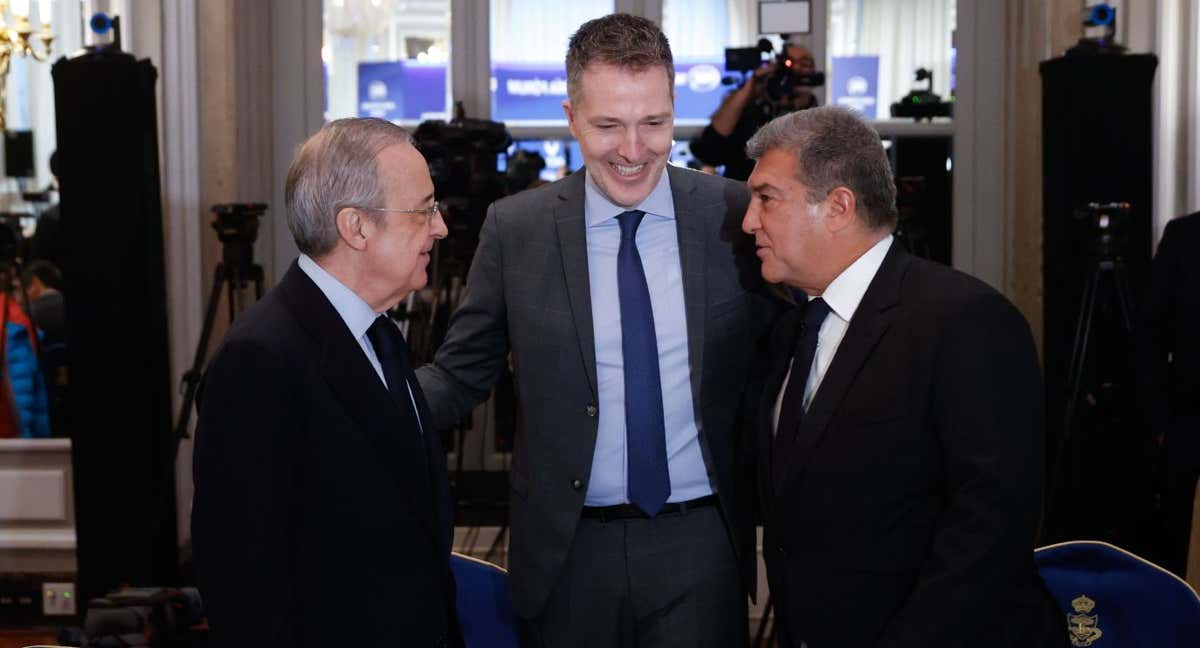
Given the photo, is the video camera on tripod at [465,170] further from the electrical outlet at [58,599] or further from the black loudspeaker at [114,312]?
the electrical outlet at [58,599]

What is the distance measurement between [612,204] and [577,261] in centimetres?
11

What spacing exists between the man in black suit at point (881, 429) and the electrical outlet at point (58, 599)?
358 centimetres

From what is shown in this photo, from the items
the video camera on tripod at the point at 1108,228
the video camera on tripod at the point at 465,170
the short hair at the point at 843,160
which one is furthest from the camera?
the video camera on tripod at the point at 465,170

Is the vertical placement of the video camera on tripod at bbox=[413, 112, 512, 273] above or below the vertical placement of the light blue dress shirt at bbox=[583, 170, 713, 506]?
above

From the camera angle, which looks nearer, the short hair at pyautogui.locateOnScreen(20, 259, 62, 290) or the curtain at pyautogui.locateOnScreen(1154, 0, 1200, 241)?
the curtain at pyautogui.locateOnScreen(1154, 0, 1200, 241)

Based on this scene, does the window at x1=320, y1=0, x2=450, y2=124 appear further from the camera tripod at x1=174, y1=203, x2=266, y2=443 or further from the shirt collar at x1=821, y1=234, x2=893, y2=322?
the shirt collar at x1=821, y1=234, x2=893, y2=322

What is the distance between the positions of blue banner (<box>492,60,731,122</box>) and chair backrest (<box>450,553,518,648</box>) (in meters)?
3.71

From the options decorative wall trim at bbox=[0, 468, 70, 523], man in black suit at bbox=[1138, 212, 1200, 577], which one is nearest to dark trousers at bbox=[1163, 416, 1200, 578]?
man in black suit at bbox=[1138, 212, 1200, 577]

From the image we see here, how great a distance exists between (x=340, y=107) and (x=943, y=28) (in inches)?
106

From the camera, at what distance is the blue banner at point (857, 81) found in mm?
5828

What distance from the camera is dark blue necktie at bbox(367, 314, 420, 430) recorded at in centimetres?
180

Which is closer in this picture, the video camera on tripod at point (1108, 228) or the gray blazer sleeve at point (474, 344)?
the gray blazer sleeve at point (474, 344)

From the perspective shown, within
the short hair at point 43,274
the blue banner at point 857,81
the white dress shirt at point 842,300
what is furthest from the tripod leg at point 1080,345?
the short hair at point 43,274

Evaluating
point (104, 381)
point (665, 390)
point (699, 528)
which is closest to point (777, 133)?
point (665, 390)
